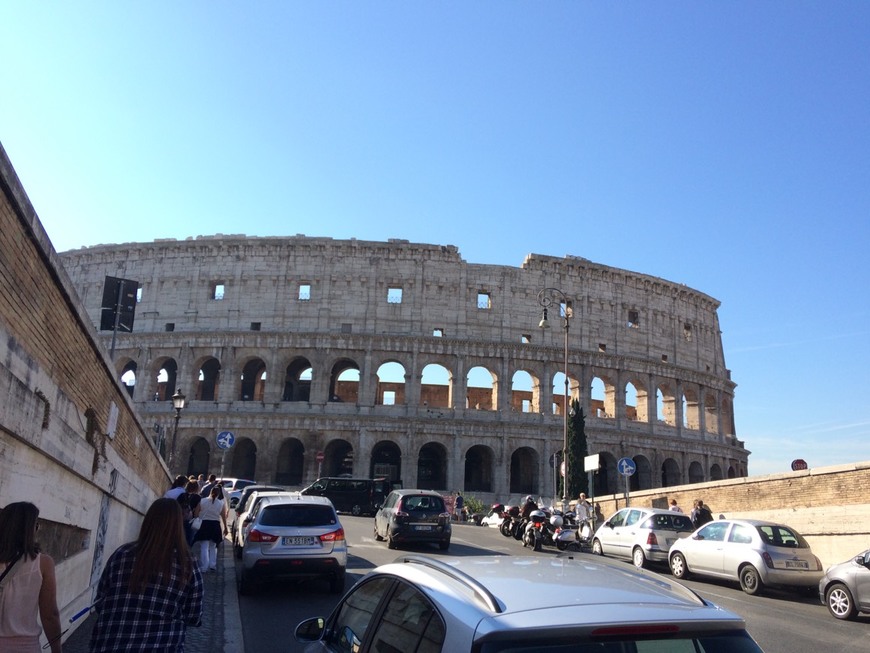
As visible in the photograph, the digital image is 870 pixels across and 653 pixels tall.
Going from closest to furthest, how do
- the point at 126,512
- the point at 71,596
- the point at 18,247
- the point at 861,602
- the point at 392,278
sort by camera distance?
the point at 18,247, the point at 71,596, the point at 861,602, the point at 126,512, the point at 392,278

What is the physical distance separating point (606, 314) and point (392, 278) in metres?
15.4

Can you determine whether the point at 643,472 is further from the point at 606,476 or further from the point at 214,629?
the point at 214,629

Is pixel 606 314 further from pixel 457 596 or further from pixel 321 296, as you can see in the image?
pixel 457 596

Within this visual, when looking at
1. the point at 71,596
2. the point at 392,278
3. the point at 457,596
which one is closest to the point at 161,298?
the point at 392,278

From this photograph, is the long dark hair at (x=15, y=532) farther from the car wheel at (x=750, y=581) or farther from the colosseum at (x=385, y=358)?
the colosseum at (x=385, y=358)

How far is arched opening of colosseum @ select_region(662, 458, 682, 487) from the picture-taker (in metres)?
46.7

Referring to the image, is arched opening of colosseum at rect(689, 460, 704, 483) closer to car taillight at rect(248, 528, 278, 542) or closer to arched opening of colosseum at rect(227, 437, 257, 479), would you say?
arched opening of colosseum at rect(227, 437, 257, 479)

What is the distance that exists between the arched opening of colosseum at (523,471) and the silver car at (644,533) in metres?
25.9

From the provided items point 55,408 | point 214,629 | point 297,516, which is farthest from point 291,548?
point 55,408

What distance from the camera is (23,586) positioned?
144 inches

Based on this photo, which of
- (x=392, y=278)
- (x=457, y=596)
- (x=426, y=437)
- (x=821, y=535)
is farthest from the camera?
(x=392, y=278)

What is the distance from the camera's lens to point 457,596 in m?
2.68

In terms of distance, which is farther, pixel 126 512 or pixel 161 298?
pixel 161 298

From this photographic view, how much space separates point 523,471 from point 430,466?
252 inches
